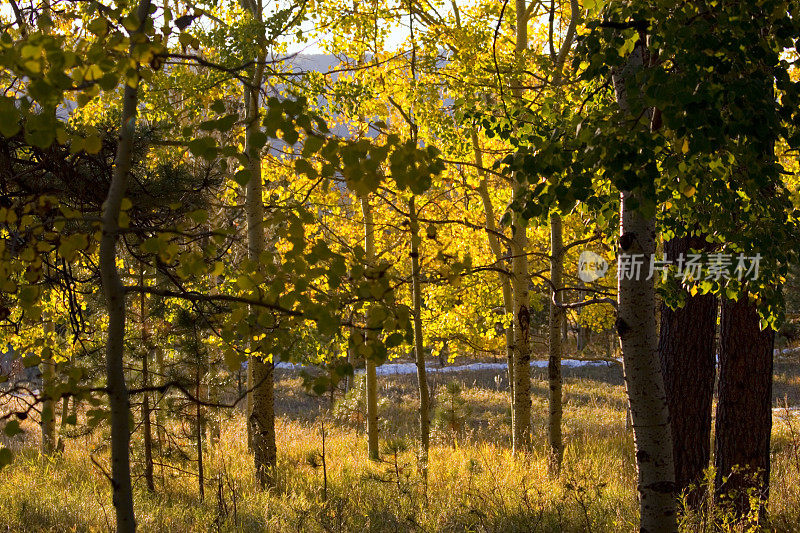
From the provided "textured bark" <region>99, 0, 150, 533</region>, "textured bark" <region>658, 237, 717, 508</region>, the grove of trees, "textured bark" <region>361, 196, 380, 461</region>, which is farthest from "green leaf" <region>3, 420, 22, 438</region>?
"textured bark" <region>361, 196, 380, 461</region>

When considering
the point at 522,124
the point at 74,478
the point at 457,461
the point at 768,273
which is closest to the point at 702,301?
the point at 768,273

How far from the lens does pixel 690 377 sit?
552cm

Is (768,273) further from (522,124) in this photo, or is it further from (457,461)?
(457,461)

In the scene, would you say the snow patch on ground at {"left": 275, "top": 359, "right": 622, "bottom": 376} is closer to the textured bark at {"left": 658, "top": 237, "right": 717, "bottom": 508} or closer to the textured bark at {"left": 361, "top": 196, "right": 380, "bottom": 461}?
the textured bark at {"left": 361, "top": 196, "right": 380, "bottom": 461}

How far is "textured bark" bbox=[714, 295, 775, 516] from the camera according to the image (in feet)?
18.1

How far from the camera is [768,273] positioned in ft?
10.8

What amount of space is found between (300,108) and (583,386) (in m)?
24.0

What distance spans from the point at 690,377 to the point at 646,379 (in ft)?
9.38

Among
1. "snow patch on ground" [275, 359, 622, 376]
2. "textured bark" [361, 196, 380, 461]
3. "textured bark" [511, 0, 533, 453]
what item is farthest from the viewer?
"snow patch on ground" [275, 359, 622, 376]

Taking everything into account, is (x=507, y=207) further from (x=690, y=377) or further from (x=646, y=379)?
(x=690, y=377)

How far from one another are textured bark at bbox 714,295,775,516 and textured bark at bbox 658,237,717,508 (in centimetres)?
17

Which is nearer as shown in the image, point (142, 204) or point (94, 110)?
point (142, 204)

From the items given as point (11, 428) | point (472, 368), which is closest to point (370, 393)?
point (11, 428)

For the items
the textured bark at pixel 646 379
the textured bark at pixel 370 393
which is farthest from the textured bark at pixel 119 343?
the textured bark at pixel 370 393
